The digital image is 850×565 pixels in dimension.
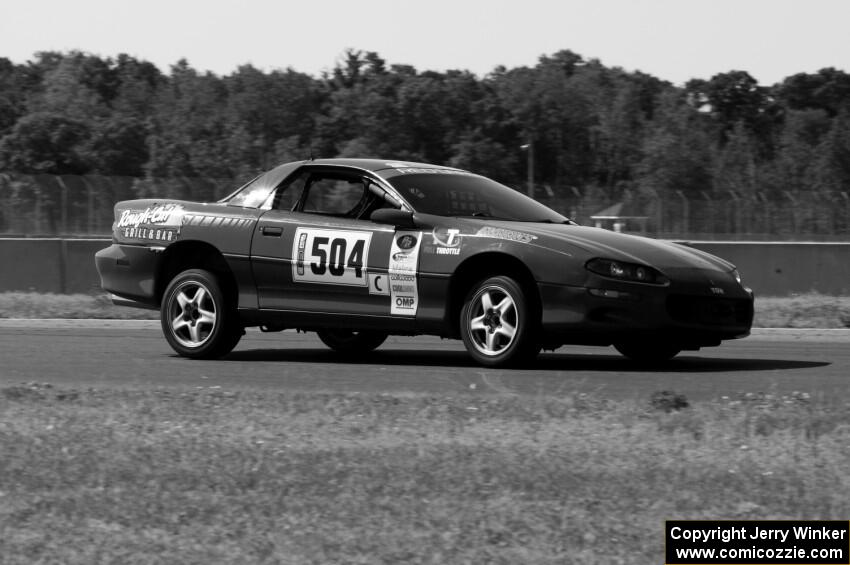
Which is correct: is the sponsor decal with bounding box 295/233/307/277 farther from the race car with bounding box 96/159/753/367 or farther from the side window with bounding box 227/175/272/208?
the side window with bounding box 227/175/272/208

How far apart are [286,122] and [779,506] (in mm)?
100392

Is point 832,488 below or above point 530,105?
below

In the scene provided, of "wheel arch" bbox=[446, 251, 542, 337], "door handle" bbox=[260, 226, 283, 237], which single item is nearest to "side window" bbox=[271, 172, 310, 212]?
"door handle" bbox=[260, 226, 283, 237]

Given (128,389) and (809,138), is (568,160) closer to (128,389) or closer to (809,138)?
(809,138)

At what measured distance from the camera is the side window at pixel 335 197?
410 inches

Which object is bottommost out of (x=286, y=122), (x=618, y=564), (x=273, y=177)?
(x=618, y=564)

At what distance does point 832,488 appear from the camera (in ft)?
17.8

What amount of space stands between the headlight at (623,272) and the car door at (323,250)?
4.78 ft

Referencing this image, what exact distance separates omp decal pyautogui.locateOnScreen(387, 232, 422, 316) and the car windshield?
26cm

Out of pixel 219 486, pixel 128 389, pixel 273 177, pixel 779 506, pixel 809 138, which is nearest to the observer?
pixel 779 506

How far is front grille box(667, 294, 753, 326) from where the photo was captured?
944 centimetres

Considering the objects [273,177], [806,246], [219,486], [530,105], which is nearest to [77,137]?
[530,105]

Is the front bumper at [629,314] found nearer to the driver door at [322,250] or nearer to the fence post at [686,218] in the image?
the driver door at [322,250]

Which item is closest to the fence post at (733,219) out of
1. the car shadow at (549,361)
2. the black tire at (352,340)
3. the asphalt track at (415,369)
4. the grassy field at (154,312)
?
the grassy field at (154,312)
